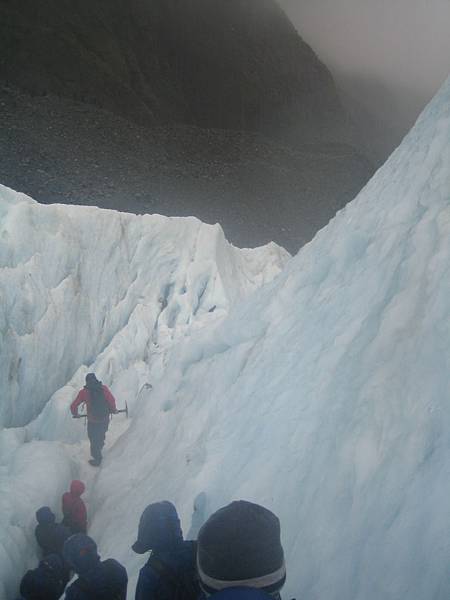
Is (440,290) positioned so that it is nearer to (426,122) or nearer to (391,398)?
(391,398)

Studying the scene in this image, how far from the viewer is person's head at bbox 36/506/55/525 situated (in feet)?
12.5

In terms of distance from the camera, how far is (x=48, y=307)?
7.71m

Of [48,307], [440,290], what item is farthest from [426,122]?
[48,307]

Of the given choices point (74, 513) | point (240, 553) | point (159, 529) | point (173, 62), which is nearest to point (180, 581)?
point (159, 529)

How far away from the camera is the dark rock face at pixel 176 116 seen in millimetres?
33125

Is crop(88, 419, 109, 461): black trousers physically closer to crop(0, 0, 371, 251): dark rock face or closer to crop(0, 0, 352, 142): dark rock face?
crop(0, 0, 371, 251): dark rock face

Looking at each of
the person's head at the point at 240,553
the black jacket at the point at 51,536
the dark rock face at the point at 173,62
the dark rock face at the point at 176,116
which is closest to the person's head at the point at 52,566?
the black jacket at the point at 51,536

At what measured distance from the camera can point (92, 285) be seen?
8.95 metres

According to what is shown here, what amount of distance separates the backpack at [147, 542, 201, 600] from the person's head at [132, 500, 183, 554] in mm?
104

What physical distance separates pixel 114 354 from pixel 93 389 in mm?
3449

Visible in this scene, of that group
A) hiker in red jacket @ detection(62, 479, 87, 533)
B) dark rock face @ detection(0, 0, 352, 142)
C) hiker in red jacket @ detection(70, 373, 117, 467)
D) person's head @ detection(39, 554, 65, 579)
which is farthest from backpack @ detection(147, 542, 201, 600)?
dark rock face @ detection(0, 0, 352, 142)

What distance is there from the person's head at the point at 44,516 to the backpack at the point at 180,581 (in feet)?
8.43

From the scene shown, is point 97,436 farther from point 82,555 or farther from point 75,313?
point 75,313

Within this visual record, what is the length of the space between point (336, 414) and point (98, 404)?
348 centimetres
